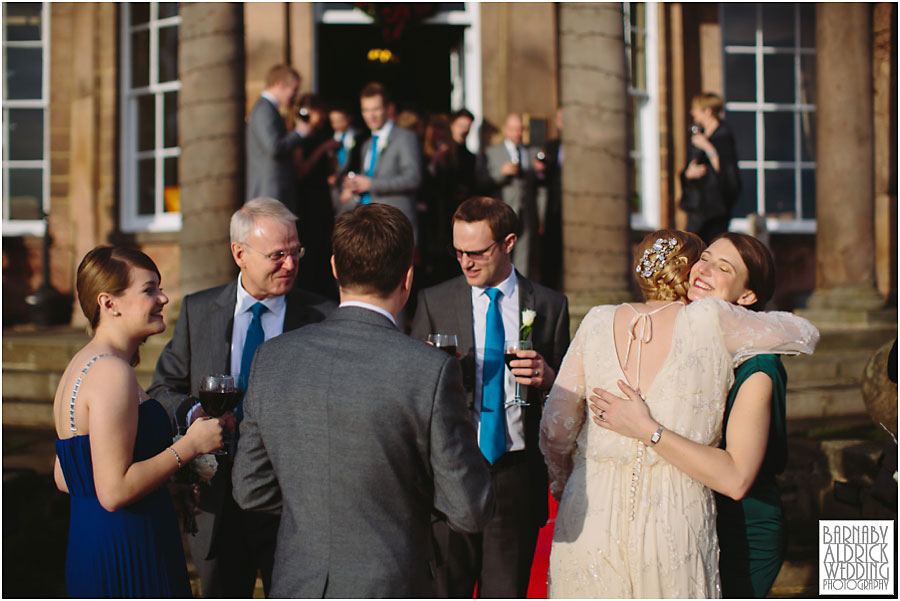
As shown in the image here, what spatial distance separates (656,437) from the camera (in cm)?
264

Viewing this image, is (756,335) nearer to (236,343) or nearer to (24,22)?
(236,343)

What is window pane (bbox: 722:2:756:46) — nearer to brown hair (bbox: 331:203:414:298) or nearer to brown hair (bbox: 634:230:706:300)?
brown hair (bbox: 634:230:706:300)

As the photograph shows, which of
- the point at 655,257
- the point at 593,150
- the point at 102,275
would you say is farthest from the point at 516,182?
the point at 102,275

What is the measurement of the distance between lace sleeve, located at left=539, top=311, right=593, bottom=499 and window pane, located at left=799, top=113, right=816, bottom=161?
10545 mm

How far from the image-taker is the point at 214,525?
3.37m

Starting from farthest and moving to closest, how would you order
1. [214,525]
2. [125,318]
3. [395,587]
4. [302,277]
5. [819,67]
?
[819,67] < [302,277] < [214,525] < [125,318] < [395,587]

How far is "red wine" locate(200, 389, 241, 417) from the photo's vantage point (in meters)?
2.99

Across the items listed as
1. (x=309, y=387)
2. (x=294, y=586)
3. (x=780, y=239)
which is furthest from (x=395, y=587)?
(x=780, y=239)

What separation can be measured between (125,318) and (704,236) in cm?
709

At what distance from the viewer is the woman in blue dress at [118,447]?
8.89ft

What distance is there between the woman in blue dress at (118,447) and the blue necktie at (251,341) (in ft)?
1.86

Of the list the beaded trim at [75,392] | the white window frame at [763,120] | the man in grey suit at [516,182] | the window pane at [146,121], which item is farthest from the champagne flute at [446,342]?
the white window frame at [763,120]

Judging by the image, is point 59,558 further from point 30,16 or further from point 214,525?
point 30,16

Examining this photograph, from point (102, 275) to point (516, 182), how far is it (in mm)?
6298
